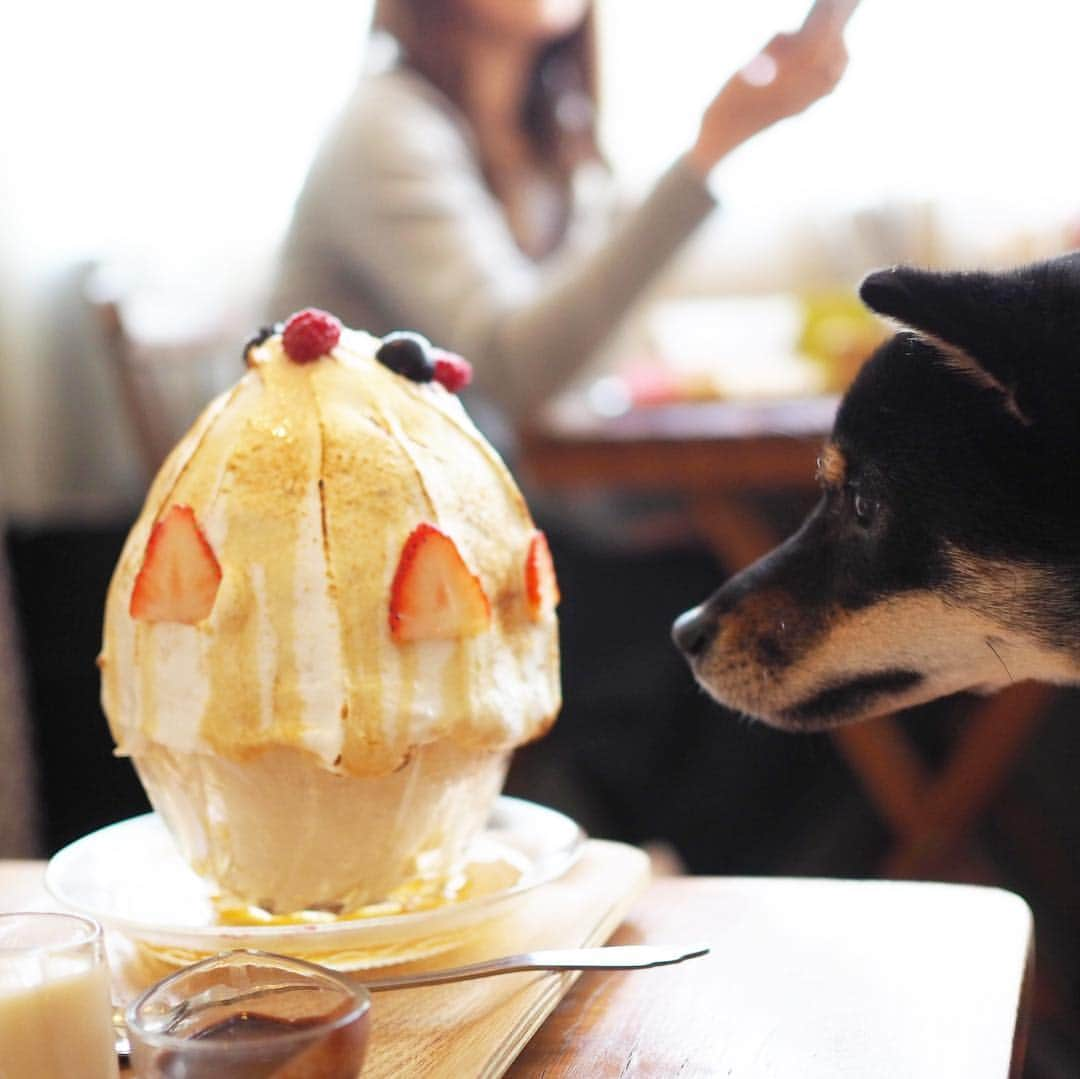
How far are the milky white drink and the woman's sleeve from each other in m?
0.85

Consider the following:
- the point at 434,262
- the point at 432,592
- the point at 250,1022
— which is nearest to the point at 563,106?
the point at 434,262

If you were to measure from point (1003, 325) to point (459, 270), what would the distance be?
3.33 ft

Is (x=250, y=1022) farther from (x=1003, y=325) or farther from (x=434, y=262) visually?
(x=434, y=262)

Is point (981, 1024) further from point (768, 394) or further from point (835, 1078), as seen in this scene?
point (768, 394)

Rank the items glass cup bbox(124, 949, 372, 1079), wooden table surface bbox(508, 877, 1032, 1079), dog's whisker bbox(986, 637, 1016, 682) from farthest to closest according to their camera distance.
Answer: dog's whisker bbox(986, 637, 1016, 682), wooden table surface bbox(508, 877, 1032, 1079), glass cup bbox(124, 949, 372, 1079)

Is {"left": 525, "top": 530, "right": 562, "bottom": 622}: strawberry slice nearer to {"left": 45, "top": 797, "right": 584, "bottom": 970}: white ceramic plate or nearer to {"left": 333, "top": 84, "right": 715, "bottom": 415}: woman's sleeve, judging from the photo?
{"left": 45, "top": 797, "right": 584, "bottom": 970}: white ceramic plate

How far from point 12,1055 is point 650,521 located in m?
1.46

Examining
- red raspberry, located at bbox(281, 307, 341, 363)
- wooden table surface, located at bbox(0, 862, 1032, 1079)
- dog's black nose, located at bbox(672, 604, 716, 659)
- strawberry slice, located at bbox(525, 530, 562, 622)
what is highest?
Result: red raspberry, located at bbox(281, 307, 341, 363)

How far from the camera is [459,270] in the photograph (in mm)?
1665

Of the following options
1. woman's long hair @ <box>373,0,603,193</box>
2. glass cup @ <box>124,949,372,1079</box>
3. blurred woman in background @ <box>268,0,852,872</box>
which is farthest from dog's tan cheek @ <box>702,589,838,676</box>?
woman's long hair @ <box>373,0,603,193</box>

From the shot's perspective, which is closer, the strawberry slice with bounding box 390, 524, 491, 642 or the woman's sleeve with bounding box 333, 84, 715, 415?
the strawberry slice with bounding box 390, 524, 491, 642

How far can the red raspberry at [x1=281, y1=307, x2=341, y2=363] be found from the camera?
2.42 ft

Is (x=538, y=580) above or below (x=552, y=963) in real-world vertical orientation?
above

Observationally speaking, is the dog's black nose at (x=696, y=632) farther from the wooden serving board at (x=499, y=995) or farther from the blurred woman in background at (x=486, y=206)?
the blurred woman in background at (x=486, y=206)
